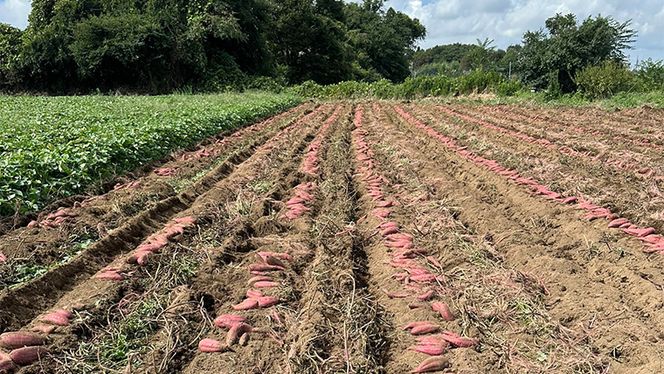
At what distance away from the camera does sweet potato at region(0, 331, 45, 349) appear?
287 cm

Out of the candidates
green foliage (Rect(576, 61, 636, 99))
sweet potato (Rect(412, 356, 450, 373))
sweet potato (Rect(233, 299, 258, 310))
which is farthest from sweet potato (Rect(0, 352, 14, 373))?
green foliage (Rect(576, 61, 636, 99))

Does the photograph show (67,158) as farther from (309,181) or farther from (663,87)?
(663,87)

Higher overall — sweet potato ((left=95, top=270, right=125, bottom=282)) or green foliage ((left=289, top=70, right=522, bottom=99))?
green foliage ((left=289, top=70, right=522, bottom=99))

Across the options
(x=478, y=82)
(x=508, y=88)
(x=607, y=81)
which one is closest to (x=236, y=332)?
(x=607, y=81)

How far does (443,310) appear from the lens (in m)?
3.35

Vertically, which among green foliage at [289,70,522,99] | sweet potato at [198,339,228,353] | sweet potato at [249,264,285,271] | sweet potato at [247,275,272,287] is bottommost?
sweet potato at [198,339,228,353]

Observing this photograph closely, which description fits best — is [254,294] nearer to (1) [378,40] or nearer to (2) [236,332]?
(2) [236,332]

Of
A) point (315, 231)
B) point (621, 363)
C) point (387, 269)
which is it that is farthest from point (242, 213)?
point (621, 363)

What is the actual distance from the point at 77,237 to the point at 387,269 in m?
2.95

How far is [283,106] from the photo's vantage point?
23.7 metres

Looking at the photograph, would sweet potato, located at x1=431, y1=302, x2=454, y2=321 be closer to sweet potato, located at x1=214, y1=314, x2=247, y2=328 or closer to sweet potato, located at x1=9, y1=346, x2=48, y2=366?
sweet potato, located at x1=214, y1=314, x2=247, y2=328

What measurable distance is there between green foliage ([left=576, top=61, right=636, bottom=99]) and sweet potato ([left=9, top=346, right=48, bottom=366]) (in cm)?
2552

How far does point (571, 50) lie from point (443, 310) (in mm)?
29430

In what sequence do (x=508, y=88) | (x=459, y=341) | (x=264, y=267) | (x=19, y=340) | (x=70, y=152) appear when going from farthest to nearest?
(x=508, y=88)
(x=70, y=152)
(x=264, y=267)
(x=459, y=341)
(x=19, y=340)
